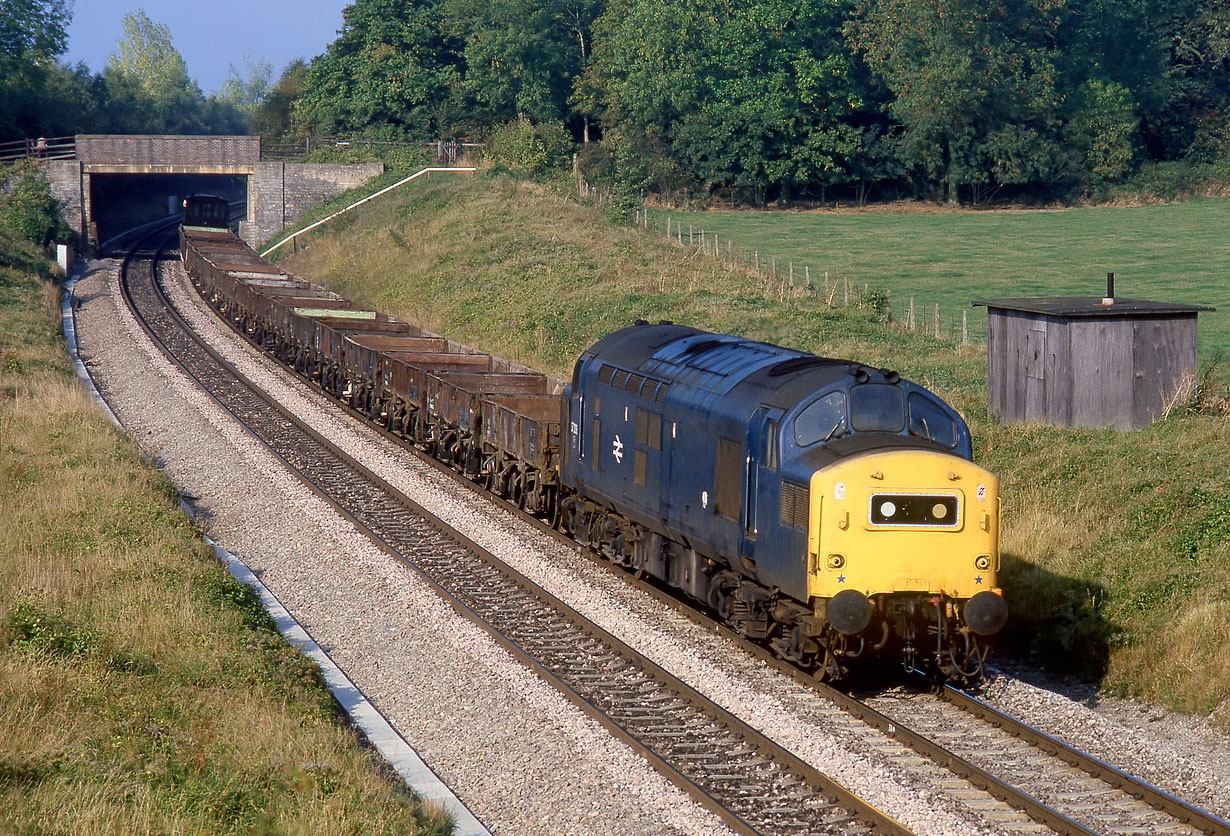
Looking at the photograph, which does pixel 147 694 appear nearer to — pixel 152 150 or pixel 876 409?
pixel 876 409

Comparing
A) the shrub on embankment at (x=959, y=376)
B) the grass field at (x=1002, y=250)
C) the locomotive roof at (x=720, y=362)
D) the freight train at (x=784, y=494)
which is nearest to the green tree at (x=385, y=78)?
the grass field at (x=1002, y=250)

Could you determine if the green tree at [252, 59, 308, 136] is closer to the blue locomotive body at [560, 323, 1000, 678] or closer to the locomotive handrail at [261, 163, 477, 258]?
the locomotive handrail at [261, 163, 477, 258]

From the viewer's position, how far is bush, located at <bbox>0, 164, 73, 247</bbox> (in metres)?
55.5

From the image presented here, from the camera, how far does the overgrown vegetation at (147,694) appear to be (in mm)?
8797

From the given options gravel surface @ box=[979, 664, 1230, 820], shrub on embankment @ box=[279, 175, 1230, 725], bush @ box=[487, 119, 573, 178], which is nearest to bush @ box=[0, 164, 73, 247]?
shrub on embankment @ box=[279, 175, 1230, 725]

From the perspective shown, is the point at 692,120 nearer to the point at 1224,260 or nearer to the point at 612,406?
the point at 1224,260

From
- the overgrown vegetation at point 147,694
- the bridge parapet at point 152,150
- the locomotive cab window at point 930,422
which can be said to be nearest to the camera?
the overgrown vegetation at point 147,694

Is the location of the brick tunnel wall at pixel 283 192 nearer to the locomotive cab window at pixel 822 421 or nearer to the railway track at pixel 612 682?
the railway track at pixel 612 682

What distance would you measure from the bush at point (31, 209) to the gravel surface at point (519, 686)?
36.9 meters

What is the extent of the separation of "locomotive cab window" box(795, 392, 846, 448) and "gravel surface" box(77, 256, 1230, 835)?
8.63ft

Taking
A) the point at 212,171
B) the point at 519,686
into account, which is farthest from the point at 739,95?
the point at 519,686

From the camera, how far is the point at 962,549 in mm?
12320

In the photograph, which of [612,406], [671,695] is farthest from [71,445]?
[671,695]

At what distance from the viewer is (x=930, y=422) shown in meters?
13.1
